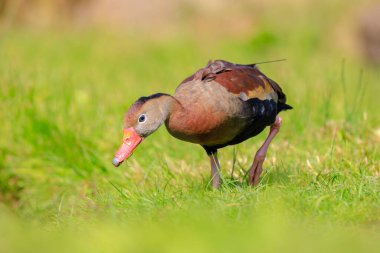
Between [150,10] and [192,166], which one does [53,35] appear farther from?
[192,166]

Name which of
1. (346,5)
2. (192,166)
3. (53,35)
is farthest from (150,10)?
(192,166)

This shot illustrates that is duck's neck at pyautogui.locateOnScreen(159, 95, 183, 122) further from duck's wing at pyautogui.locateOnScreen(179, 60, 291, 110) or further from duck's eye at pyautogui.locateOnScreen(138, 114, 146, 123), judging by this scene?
duck's wing at pyautogui.locateOnScreen(179, 60, 291, 110)

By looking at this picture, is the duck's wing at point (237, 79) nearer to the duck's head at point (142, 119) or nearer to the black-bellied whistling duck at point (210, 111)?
the black-bellied whistling duck at point (210, 111)

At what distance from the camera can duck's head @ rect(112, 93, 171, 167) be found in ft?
15.1

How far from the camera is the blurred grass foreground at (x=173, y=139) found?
3.98 m

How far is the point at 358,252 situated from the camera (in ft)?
11.6

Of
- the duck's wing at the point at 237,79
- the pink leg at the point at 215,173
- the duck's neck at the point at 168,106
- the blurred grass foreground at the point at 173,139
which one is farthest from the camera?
the pink leg at the point at 215,173

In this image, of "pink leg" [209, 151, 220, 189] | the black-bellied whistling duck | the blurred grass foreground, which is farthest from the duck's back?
the blurred grass foreground

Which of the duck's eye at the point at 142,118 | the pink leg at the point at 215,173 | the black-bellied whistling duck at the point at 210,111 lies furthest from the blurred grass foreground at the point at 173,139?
the duck's eye at the point at 142,118

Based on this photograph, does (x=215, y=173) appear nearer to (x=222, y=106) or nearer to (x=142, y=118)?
(x=222, y=106)

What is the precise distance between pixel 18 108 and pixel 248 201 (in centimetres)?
368

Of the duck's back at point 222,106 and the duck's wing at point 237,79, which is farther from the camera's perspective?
the duck's wing at point 237,79

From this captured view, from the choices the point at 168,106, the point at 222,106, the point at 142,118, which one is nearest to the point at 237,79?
the point at 222,106

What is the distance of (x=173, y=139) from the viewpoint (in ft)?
23.5
